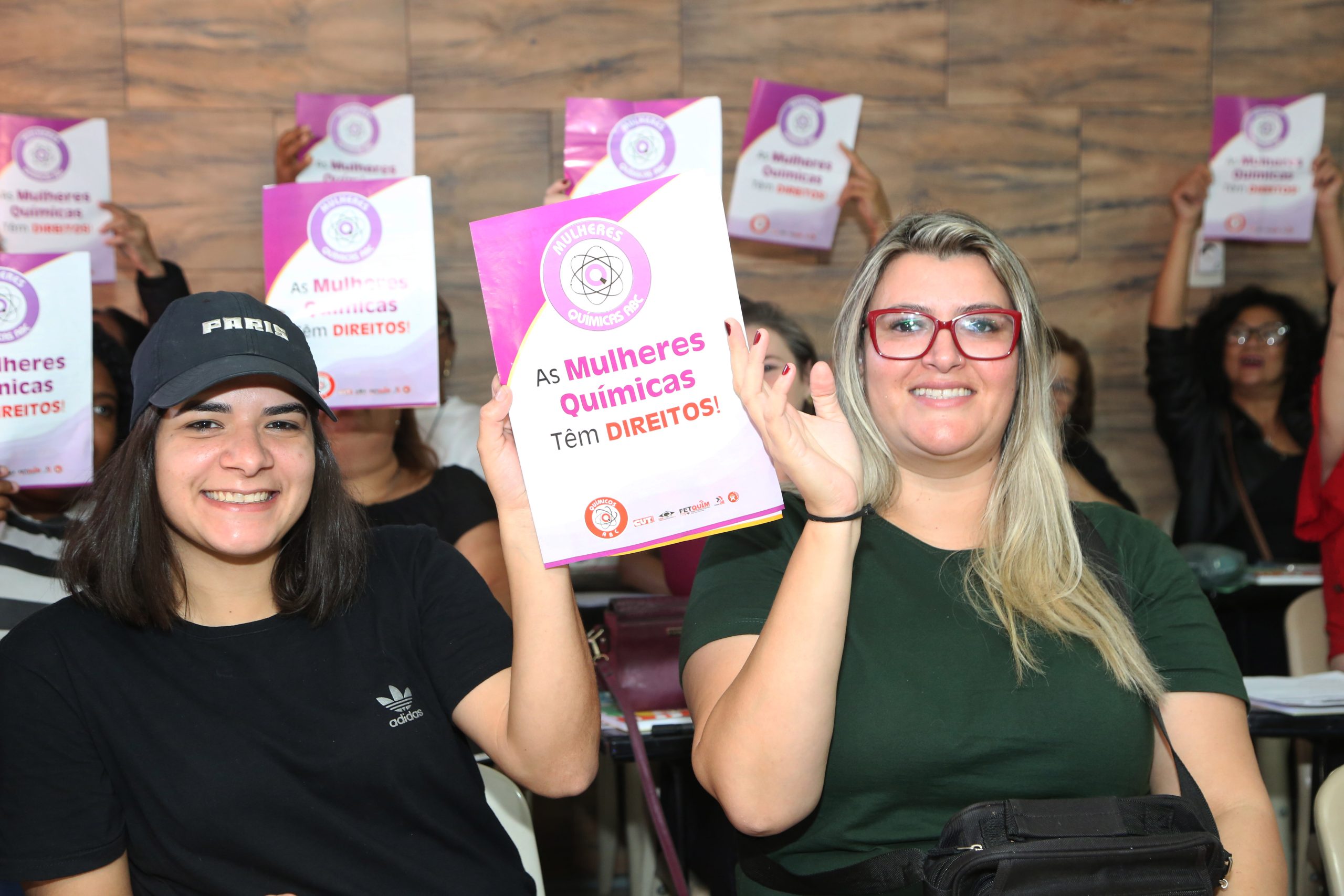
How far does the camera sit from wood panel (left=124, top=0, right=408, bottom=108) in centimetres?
399

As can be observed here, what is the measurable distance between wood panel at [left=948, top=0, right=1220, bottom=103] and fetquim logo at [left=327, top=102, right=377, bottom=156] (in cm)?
214

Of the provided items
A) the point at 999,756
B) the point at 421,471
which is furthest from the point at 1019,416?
the point at 421,471

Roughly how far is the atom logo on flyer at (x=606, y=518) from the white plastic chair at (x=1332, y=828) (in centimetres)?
114

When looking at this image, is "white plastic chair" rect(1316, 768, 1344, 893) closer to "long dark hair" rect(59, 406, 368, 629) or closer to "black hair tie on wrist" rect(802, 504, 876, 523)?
"black hair tie on wrist" rect(802, 504, 876, 523)

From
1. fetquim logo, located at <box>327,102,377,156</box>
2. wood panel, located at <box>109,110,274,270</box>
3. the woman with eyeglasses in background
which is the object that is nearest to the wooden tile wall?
wood panel, located at <box>109,110,274,270</box>

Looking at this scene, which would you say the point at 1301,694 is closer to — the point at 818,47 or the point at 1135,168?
the point at 1135,168

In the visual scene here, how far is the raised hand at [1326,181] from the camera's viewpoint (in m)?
4.21

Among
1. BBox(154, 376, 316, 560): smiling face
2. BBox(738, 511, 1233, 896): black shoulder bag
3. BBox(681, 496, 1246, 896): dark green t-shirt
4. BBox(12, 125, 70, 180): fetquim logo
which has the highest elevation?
BBox(12, 125, 70, 180): fetquim logo

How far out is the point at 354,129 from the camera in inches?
148

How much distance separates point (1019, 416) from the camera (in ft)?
6.00

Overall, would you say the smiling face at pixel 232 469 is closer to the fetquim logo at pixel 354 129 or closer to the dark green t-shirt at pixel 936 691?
the dark green t-shirt at pixel 936 691

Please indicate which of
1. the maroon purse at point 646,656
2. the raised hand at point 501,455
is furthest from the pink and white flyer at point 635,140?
the raised hand at point 501,455

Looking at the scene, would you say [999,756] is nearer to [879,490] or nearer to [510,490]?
[879,490]

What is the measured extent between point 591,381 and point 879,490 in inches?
21.9
